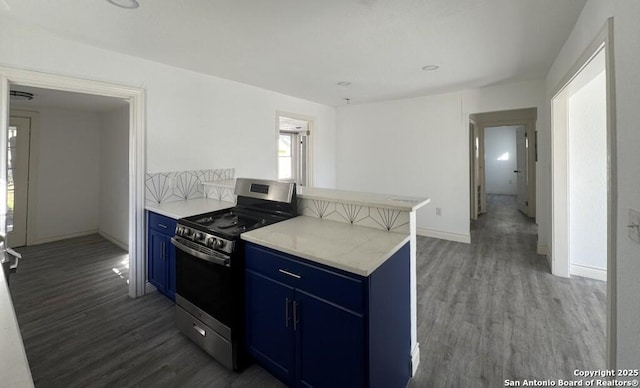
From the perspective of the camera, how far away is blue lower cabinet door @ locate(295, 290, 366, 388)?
4.18 feet

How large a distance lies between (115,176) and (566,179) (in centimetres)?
619

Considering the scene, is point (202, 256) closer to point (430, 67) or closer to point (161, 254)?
point (161, 254)

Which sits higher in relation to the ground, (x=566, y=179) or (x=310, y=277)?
(x=566, y=179)

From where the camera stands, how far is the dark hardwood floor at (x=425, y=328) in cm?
176

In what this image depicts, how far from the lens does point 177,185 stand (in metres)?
3.11

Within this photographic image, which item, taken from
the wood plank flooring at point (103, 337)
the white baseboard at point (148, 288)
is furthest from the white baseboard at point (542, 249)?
the white baseboard at point (148, 288)

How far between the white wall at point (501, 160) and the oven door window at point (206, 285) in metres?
9.69

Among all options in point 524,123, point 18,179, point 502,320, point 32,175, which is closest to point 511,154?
point 524,123

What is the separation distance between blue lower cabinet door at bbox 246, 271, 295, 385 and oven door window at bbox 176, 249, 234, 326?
134 millimetres

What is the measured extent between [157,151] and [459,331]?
3.21 meters

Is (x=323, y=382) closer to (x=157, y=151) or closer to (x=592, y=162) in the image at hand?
(x=157, y=151)

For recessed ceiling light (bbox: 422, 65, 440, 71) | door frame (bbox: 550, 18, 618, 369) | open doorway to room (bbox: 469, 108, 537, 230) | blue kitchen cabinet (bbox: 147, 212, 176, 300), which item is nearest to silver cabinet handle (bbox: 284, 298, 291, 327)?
blue kitchen cabinet (bbox: 147, 212, 176, 300)

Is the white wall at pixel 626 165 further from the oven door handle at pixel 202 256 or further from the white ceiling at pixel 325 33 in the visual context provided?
the oven door handle at pixel 202 256

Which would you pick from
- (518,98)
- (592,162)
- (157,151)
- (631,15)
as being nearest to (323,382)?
(631,15)
